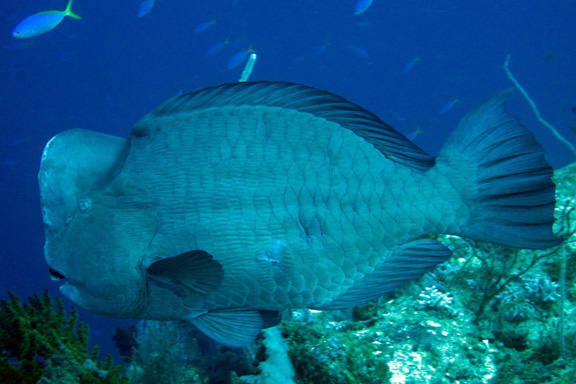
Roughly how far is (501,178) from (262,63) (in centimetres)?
7986

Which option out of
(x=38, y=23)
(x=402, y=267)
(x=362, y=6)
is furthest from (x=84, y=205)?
(x=362, y=6)

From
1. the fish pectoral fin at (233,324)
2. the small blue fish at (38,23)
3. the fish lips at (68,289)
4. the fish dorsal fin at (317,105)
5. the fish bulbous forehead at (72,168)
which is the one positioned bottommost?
the fish pectoral fin at (233,324)

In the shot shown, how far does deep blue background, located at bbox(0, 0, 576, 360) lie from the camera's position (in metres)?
50.4

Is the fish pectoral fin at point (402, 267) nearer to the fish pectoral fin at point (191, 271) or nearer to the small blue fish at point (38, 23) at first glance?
the fish pectoral fin at point (191, 271)

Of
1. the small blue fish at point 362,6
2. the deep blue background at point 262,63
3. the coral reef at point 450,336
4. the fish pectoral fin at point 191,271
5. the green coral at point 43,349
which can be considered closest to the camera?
the fish pectoral fin at point 191,271

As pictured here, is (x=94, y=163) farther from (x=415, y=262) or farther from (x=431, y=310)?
(x=431, y=310)

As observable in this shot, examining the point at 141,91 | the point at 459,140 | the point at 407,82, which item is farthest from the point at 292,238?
the point at 407,82

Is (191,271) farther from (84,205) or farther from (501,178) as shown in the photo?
(501,178)

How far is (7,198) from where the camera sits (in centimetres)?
4984

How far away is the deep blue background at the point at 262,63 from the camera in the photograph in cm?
5044

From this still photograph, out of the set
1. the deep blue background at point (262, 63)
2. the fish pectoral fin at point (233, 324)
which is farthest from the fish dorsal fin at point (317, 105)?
the deep blue background at point (262, 63)

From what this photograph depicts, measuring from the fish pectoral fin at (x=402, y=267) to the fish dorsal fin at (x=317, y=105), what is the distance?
0.36 m

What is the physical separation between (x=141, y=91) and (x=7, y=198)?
87.2ft

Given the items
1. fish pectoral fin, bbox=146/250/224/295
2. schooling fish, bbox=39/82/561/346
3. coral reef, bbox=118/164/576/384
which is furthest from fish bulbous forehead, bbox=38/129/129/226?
coral reef, bbox=118/164/576/384
